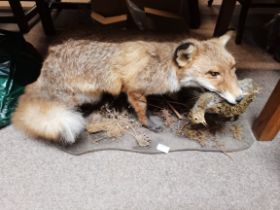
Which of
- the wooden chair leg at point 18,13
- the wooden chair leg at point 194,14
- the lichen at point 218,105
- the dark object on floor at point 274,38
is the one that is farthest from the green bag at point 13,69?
the dark object on floor at point 274,38

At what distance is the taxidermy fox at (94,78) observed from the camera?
140 cm

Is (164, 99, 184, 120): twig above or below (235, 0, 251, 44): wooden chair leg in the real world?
below

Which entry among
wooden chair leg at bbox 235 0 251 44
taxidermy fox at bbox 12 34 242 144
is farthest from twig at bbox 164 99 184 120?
wooden chair leg at bbox 235 0 251 44

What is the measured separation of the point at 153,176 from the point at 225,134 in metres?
0.50

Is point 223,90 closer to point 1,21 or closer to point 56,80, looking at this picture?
point 56,80

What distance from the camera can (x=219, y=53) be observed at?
1.34 metres

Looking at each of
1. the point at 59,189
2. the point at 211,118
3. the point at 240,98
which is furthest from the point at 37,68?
the point at 240,98

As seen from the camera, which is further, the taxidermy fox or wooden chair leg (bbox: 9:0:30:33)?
wooden chair leg (bbox: 9:0:30:33)

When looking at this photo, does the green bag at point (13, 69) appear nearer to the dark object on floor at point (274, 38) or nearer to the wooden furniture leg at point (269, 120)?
the wooden furniture leg at point (269, 120)

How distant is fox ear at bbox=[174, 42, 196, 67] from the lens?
126cm

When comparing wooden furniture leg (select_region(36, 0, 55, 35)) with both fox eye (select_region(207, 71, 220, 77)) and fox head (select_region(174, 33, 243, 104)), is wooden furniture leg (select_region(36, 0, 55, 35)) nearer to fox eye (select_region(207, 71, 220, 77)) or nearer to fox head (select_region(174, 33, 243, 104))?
fox head (select_region(174, 33, 243, 104))

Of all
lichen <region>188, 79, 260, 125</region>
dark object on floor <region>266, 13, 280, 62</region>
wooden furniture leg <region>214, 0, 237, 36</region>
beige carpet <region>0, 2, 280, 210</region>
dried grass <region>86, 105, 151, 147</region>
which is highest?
wooden furniture leg <region>214, 0, 237, 36</region>

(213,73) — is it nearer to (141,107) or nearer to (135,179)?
(141,107)

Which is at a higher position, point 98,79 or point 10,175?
point 98,79
